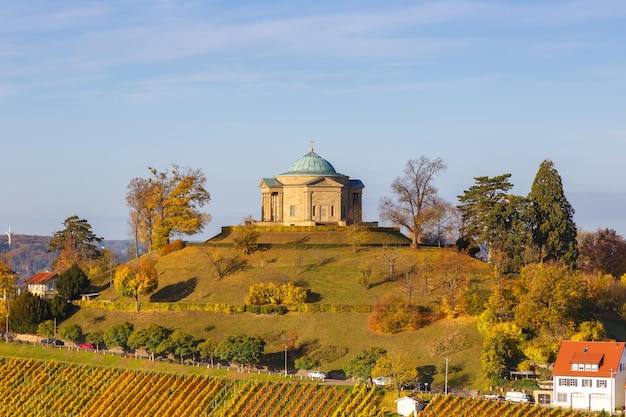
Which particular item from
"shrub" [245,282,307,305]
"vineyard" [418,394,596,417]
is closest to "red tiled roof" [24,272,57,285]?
"shrub" [245,282,307,305]

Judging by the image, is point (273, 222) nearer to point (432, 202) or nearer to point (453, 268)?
point (432, 202)

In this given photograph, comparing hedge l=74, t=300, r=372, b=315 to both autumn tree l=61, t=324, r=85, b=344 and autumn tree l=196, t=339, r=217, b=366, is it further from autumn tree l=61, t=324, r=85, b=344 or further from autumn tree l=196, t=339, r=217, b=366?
autumn tree l=196, t=339, r=217, b=366

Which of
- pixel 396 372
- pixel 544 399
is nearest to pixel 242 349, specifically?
pixel 396 372

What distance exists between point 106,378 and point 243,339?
43.1 ft

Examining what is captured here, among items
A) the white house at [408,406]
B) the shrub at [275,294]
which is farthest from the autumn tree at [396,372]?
the shrub at [275,294]

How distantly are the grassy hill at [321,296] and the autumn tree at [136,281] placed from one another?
2.00 meters

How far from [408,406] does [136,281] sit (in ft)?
149

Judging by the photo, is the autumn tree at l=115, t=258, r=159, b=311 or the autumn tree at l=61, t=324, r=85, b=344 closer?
the autumn tree at l=61, t=324, r=85, b=344

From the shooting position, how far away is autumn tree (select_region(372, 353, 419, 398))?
98438mm

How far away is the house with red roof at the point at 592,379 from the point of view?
9319 cm

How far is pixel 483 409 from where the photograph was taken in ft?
297

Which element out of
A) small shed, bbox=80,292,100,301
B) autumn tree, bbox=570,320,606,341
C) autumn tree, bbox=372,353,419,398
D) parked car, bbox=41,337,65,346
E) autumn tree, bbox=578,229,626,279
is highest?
autumn tree, bbox=578,229,626,279

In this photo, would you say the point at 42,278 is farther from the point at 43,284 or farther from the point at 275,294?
the point at 275,294

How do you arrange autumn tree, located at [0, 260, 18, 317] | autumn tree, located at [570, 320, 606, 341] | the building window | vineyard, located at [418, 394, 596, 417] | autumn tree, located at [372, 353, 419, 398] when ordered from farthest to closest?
autumn tree, located at [0, 260, 18, 317]
autumn tree, located at [570, 320, 606, 341]
autumn tree, located at [372, 353, 419, 398]
the building window
vineyard, located at [418, 394, 596, 417]
